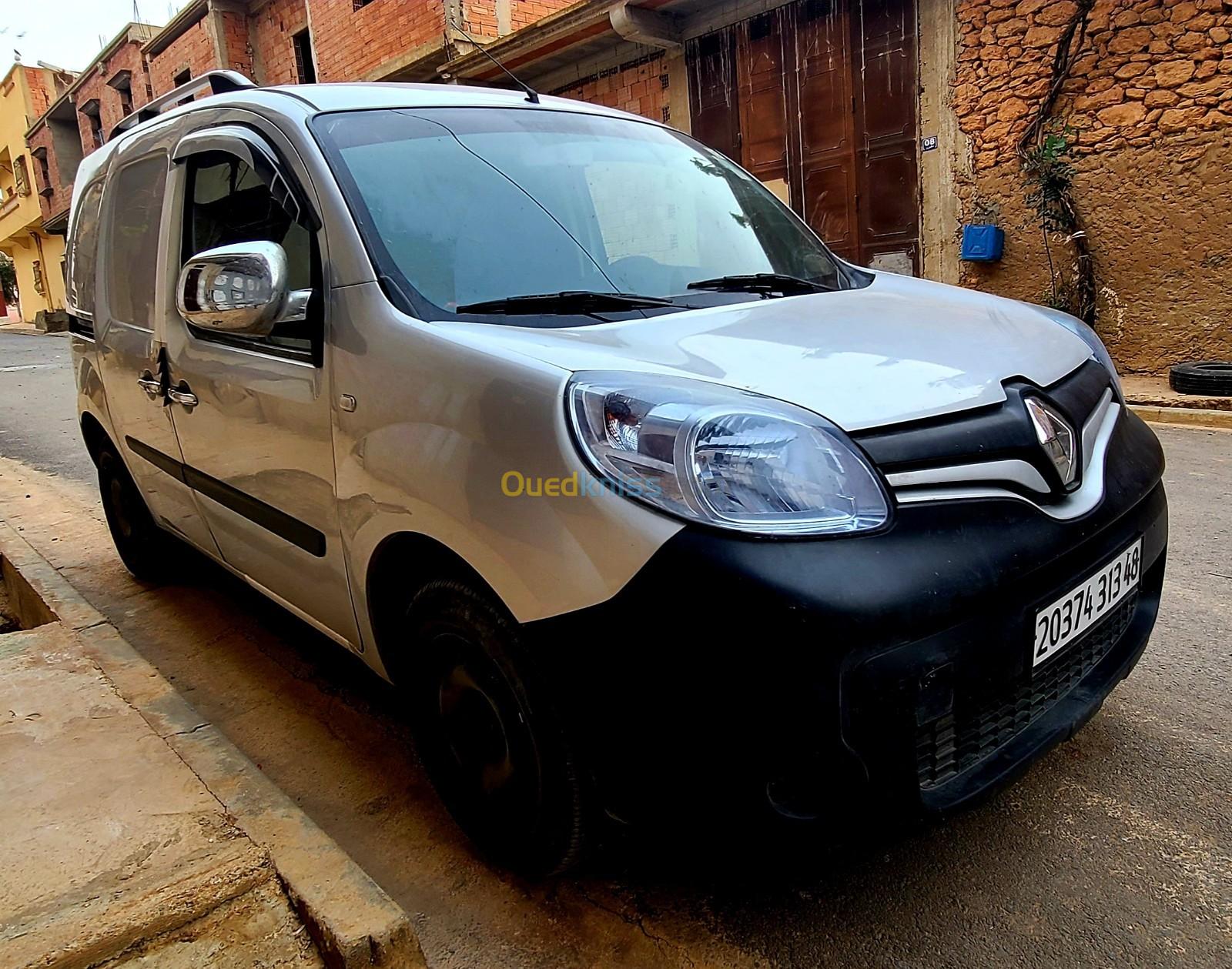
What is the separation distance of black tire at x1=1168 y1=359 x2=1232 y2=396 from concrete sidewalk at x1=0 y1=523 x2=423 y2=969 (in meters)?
6.97

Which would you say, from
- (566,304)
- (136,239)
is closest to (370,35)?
(136,239)

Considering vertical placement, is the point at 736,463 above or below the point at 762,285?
below

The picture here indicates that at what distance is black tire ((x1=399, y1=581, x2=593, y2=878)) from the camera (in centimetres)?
168

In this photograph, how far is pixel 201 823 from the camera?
186 centimetres

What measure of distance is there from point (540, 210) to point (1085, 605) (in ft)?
4.96

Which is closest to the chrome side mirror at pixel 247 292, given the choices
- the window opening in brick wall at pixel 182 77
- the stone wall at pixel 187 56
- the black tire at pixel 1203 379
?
the black tire at pixel 1203 379

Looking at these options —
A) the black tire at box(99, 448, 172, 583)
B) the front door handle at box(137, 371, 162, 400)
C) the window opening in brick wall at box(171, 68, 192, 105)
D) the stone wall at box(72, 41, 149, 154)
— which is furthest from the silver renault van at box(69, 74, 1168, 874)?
the stone wall at box(72, 41, 149, 154)

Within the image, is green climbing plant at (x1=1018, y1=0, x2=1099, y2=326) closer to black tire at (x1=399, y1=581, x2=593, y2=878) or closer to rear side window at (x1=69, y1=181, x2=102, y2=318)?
rear side window at (x1=69, y1=181, x2=102, y2=318)

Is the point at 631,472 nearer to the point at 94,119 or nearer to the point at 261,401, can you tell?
the point at 261,401

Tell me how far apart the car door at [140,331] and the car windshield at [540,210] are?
46.9 inches

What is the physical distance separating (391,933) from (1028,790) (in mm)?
1480

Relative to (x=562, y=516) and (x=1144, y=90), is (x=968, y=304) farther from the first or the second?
(x=1144, y=90)

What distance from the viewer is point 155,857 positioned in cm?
176

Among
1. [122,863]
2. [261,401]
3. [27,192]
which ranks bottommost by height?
[122,863]
